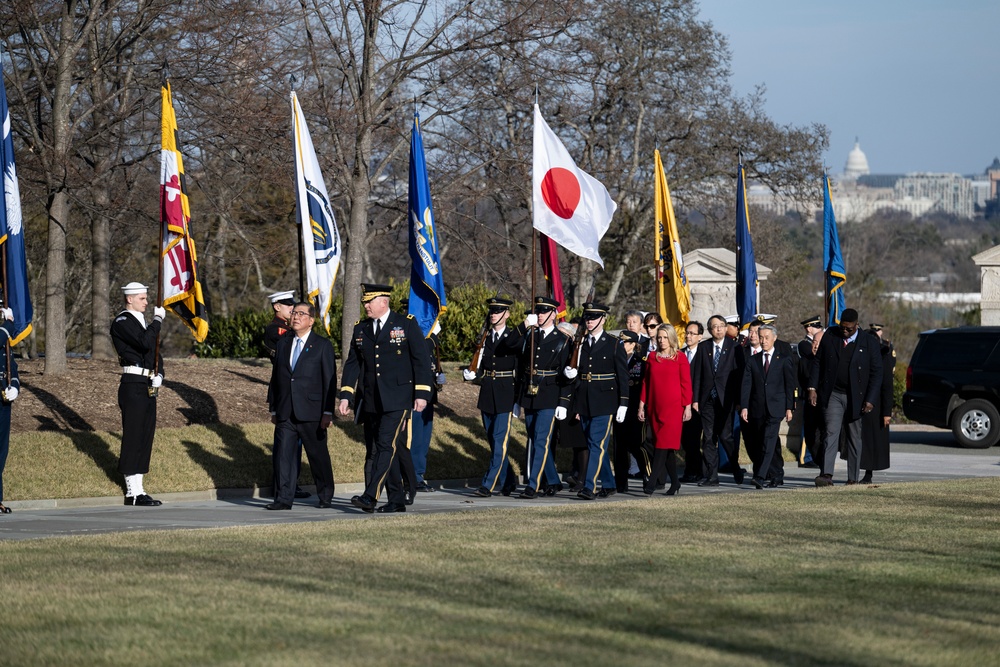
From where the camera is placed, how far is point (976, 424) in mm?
22844

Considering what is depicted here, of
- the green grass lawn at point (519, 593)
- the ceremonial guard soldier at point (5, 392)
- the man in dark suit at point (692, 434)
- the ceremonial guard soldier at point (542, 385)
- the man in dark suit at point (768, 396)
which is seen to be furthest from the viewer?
the man in dark suit at point (692, 434)

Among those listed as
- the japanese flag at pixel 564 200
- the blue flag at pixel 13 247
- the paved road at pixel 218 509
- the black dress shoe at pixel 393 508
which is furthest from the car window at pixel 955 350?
the blue flag at pixel 13 247

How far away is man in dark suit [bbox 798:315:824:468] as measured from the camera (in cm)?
1738

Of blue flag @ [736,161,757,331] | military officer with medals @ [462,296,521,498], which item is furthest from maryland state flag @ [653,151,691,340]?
military officer with medals @ [462,296,521,498]

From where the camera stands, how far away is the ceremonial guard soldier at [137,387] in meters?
13.5

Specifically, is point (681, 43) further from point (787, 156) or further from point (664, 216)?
point (664, 216)

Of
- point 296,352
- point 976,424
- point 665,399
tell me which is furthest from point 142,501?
point 976,424

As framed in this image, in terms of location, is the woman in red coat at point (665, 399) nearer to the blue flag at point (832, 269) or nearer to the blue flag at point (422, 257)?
the blue flag at point (422, 257)

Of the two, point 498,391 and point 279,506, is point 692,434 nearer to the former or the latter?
point 498,391

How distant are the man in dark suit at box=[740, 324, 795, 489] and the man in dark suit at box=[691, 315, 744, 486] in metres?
0.16

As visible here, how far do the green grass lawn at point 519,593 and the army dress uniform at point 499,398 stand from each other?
138 inches

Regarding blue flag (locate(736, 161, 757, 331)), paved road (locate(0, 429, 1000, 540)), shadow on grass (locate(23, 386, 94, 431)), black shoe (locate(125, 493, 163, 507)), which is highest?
blue flag (locate(736, 161, 757, 331))

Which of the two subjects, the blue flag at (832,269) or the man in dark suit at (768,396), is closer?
the man in dark suit at (768,396)

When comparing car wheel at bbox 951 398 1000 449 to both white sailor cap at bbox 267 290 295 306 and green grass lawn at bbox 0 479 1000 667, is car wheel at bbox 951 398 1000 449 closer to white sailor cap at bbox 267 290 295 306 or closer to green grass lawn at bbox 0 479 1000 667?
white sailor cap at bbox 267 290 295 306
